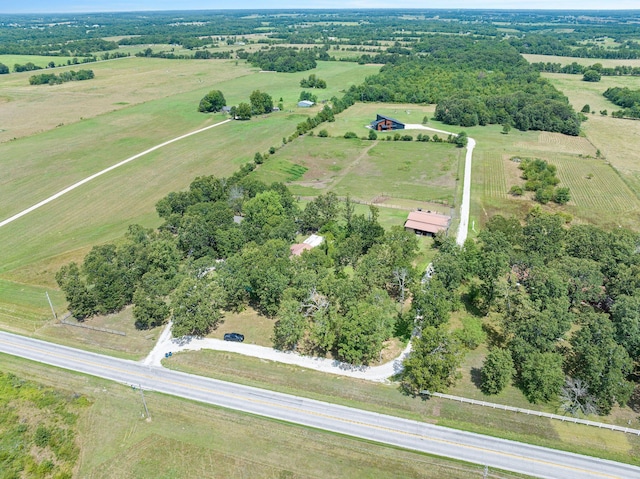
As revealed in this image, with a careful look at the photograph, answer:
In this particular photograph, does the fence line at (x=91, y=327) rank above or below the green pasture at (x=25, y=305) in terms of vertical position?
above

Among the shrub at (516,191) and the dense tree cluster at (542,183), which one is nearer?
the dense tree cluster at (542,183)

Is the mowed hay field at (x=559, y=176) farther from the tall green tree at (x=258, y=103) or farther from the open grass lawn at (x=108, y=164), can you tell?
the tall green tree at (x=258, y=103)

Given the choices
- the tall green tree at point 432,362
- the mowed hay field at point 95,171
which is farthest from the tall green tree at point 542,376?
the mowed hay field at point 95,171

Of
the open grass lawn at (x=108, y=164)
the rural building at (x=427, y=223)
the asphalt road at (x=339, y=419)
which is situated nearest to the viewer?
the asphalt road at (x=339, y=419)

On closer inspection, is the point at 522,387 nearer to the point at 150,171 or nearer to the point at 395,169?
the point at 395,169

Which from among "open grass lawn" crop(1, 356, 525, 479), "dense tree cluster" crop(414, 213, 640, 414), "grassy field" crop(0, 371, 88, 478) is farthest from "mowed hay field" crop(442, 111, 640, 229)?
"grassy field" crop(0, 371, 88, 478)

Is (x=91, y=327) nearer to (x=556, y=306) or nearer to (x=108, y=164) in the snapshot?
(x=556, y=306)

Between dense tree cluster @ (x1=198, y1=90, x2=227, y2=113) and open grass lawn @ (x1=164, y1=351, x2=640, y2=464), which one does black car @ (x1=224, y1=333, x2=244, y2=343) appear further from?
dense tree cluster @ (x1=198, y1=90, x2=227, y2=113)
